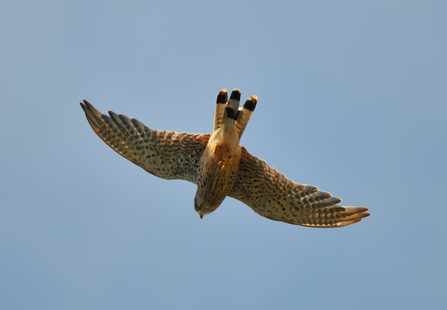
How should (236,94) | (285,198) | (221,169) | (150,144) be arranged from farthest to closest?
(285,198)
(150,144)
(221,169)
(236,94)

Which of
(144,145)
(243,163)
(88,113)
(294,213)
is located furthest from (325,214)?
(88,113)

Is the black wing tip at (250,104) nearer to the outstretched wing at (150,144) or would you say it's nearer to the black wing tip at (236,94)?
the black wing tip at (236,94)

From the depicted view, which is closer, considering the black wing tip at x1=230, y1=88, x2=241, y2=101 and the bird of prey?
the black wing tip at x1=230, y1=88, x2=241, y2=101

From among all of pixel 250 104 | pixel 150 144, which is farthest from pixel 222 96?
pixel 150 144

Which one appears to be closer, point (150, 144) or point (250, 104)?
point (250, 104)

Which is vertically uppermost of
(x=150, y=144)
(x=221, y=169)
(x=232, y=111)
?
(x=232, y=111)

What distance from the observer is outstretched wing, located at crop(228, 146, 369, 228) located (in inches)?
397

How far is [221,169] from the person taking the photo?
31.5 feet

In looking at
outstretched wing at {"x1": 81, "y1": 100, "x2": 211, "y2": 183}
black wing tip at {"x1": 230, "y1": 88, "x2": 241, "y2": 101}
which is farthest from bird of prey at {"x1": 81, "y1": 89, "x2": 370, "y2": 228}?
black wing tip at {"x1": 230, "y1": 88, "x2": 241, "y2": 101}

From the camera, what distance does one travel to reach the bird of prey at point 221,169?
31.8ft

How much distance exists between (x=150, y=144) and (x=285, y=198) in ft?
9.88

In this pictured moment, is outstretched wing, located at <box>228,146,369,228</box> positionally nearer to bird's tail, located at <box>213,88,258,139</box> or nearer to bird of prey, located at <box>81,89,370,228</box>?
bird of prey, located at <box>81,89,370,228</box>

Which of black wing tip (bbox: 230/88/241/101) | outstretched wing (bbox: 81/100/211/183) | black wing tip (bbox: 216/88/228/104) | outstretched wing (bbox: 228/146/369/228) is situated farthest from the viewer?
outstretched wing (bbox: 228/146/369/228)

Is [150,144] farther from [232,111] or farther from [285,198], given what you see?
[285,198]
